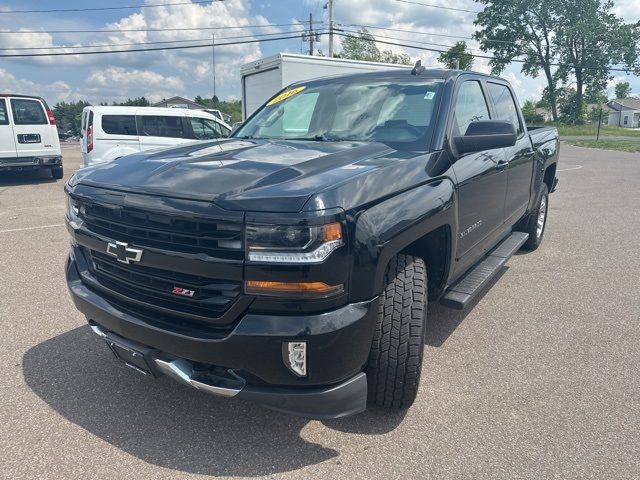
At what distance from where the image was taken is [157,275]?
2.30 m

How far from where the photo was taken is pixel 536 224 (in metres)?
5.77

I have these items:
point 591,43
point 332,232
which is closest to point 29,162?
point 332,232

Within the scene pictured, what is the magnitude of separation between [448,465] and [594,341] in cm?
→ 194

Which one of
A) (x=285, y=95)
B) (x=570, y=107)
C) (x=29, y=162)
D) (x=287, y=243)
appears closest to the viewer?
(x=287, y=243)

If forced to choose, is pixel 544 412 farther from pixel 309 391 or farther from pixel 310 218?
pixel 310 218

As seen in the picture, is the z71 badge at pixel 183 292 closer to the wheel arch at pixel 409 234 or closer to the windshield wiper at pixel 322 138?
the wheel arch at pixel 409 234

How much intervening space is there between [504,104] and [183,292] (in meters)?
3.78

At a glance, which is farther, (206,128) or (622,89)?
(622,89)

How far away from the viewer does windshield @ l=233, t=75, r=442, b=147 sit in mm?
3227

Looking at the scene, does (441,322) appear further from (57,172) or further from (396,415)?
(57,172)

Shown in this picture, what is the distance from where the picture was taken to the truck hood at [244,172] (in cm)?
209

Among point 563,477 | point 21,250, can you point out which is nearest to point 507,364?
point 563,477

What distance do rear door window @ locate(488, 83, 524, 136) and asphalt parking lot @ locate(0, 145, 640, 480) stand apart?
1.67m

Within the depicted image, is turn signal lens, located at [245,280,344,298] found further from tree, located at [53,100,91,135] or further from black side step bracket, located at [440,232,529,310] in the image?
tree, located at [53,100,91,135]
